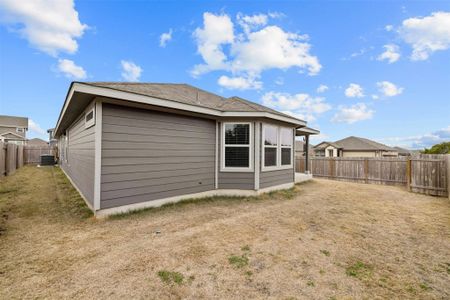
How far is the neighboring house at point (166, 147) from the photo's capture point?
4.39 meters

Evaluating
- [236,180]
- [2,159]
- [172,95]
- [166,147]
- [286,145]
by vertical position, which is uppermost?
[172,95]

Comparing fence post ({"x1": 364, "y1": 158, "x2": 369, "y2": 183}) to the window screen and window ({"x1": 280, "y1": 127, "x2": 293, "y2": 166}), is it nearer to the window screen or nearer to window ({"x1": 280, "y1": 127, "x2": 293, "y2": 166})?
window ({"x1": 280, "y1": 127, "x2": 293, "y2": 166})

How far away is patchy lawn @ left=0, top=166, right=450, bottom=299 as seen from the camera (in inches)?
86.4

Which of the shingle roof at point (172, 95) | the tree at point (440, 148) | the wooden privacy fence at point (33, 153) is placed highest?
the shingle roof at point (172, 95)

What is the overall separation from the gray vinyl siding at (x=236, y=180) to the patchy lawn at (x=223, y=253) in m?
1.34

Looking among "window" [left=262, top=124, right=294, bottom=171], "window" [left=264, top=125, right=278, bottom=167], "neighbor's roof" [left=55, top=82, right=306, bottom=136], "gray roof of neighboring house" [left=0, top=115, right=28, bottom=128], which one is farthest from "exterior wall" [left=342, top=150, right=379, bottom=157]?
"gray roof of neighboring house" [left=0, top=115, right=28, bottom=128]

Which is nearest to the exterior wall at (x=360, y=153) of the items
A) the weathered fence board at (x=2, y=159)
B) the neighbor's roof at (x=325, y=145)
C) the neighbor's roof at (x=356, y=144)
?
the neighbor's roof at (x=356, y=144)

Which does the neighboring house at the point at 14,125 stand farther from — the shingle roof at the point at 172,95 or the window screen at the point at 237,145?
the window screen at the point at 237,145

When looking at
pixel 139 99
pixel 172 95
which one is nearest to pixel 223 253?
pixel 139 99

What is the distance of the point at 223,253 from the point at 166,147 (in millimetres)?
3335

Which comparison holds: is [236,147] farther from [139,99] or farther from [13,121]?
[13,121]

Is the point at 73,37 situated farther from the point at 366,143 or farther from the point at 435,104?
the point at 366,143

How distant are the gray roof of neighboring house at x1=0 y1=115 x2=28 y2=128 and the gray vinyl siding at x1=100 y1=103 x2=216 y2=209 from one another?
40557 millimetres

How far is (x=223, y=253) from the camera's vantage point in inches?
117
